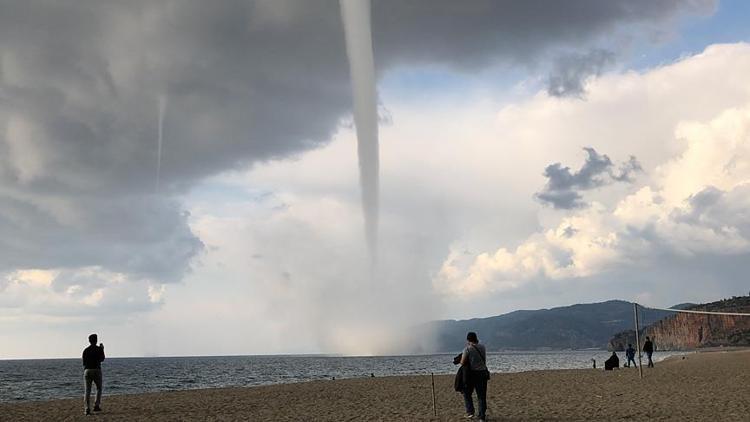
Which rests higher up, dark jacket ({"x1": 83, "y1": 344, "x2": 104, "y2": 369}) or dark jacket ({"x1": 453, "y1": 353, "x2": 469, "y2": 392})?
dark jacket ({"x1": 83, "y1": 344, "x2": 104, "y2": 369})

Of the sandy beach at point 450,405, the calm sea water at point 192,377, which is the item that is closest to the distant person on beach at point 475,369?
the sandy beach at point 450,405

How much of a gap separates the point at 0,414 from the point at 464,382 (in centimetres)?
1673

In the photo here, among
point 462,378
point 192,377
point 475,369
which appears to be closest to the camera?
point 475,369

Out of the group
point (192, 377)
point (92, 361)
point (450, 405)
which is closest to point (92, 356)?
point (92, 361)

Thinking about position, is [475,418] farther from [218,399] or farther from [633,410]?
[218,399]

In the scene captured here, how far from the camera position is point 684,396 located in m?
22.6

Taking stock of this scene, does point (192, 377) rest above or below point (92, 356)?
below

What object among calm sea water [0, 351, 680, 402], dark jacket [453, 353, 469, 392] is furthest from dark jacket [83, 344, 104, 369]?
calm sea water [0, 351, 680, 402]

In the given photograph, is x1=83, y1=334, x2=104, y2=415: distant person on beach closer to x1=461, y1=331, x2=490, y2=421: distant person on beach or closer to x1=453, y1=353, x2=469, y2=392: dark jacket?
x1=453, y1=353, x2=469, y2=392: dark jacket

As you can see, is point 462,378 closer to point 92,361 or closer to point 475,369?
point 475,369

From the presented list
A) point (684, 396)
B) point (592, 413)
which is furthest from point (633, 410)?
point (684, 396)

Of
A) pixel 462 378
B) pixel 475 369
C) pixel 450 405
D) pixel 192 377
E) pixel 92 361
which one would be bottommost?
pixel 192 377

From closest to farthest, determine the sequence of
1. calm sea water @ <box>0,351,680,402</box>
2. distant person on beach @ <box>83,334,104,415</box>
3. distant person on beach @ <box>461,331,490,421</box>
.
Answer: distant person on beach @ <box>461,331,490,421</box>, distant person on beach @ <box>83,334,104,415</box>, calm sea water @ <box>0,351,680,402</box>

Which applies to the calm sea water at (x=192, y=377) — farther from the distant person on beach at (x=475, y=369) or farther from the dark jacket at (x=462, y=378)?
the distant person on beach at (x=475, y=369)
